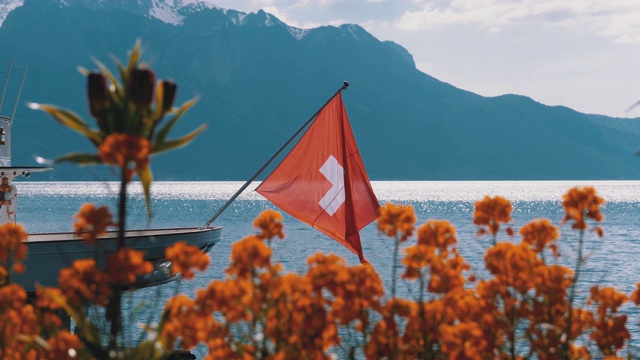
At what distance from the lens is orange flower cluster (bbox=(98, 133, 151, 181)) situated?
14.7ft

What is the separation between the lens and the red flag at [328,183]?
15.8 meters

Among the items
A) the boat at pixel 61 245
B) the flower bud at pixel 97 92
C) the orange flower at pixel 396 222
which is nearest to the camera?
the flower bud at pixel 97 92

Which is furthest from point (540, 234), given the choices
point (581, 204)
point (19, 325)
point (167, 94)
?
point (19, 325)

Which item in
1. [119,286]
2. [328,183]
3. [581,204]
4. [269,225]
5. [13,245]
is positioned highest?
[581,204]

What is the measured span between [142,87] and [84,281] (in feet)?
3.92

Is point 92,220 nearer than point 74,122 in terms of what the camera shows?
Yes

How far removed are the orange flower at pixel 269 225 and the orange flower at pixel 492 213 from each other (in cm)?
125

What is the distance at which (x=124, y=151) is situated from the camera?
450cm

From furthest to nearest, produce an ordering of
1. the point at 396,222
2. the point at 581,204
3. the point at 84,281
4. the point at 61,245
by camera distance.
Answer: the point at 61,245
the point at 396,222
the point at 581,204
the point at 84,281

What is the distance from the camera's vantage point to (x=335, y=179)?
16.3 m

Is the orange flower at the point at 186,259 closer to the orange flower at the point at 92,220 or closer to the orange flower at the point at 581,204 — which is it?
the orange flower at the point at 92,220

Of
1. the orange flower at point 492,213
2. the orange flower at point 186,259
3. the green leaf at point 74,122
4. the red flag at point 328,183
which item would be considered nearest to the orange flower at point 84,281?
the orange flower at point 186,259

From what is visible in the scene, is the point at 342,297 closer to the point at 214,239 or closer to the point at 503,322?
the point at 503,322

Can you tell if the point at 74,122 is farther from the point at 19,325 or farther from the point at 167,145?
the point at 19,325
